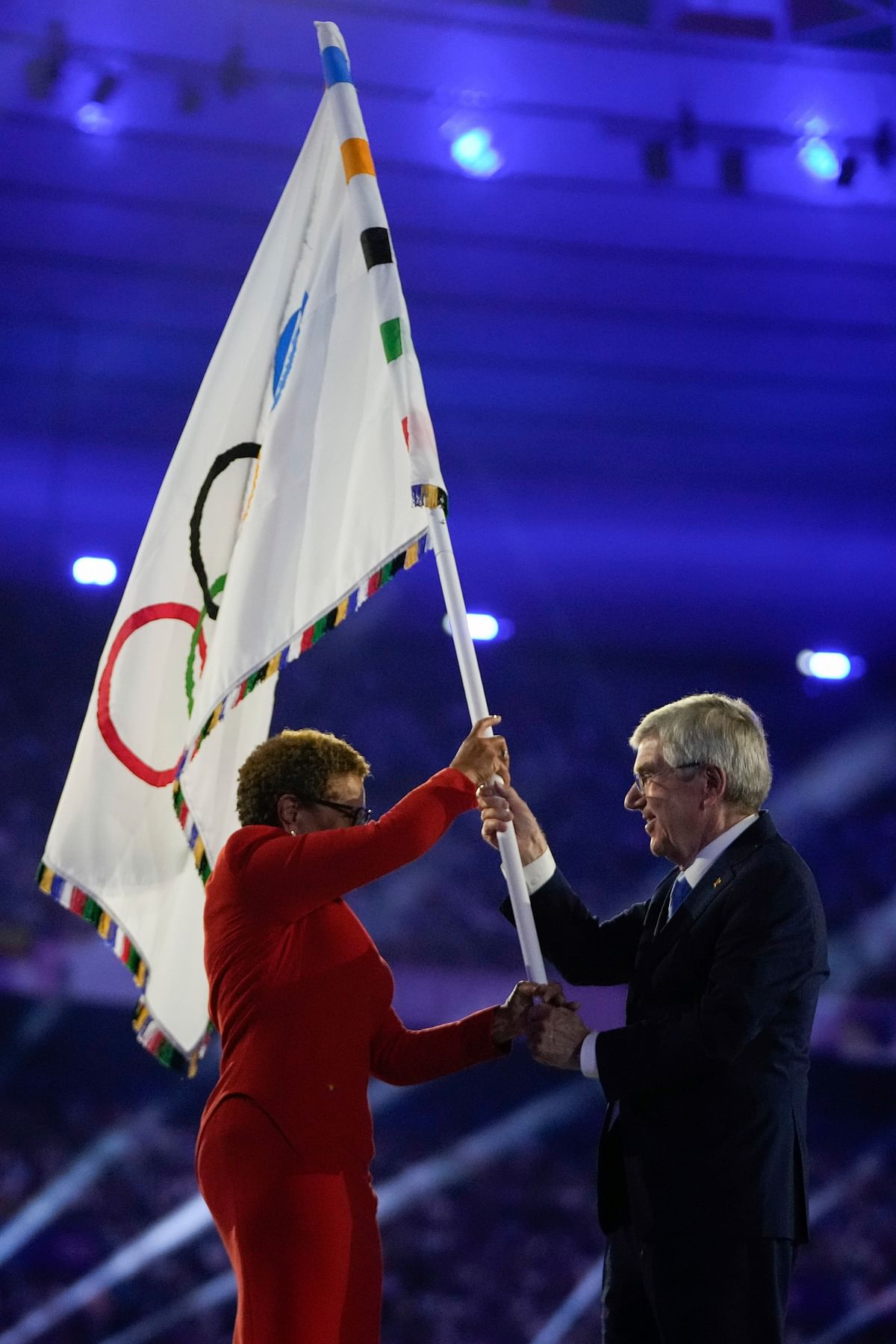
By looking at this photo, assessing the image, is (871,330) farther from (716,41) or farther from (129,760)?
(129,760)

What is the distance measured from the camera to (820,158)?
518 cm

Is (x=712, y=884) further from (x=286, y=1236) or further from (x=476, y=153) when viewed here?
(x=476, y=153)

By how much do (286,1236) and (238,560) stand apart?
45.2 inches

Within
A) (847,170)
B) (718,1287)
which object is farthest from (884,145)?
(718,1287)

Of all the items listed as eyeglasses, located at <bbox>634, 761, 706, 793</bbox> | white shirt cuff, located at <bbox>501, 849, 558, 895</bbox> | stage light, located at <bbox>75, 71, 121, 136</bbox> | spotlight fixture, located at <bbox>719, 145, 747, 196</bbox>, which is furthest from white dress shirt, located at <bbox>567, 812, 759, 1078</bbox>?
stage light, located at <bbox>75, 71, 121, 136</bbox>

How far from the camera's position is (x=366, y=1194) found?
198cm

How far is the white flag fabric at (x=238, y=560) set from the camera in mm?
2320

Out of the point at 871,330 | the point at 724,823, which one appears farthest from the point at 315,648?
the point at 724,823

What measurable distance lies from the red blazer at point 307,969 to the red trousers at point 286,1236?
3 centimetres

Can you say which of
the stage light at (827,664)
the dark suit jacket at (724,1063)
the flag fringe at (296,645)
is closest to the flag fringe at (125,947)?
the flag fringe at (296,645)

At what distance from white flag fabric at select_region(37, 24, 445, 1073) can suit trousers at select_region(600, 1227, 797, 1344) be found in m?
0.99

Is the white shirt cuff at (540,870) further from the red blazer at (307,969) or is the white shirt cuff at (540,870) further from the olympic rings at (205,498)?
the olympic rings at (205,498)

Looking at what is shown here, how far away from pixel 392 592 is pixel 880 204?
2.78 metres

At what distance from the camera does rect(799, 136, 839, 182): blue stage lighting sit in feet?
16.8
